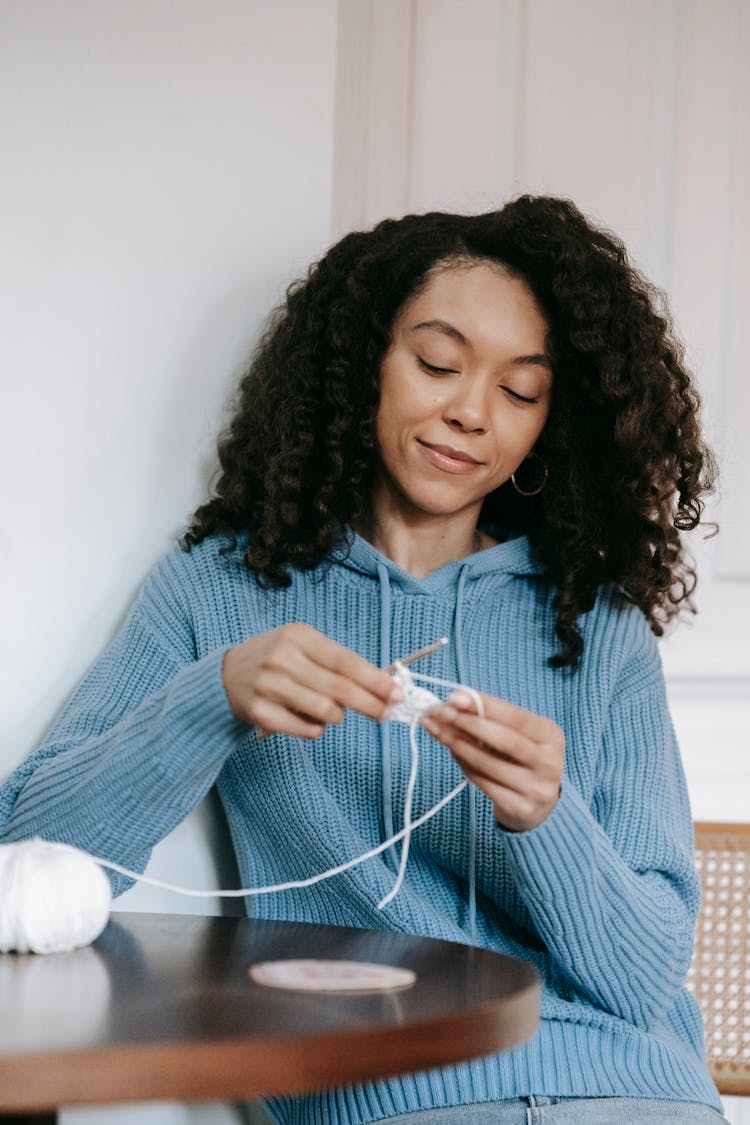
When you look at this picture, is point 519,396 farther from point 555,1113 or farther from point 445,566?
point 555,1113

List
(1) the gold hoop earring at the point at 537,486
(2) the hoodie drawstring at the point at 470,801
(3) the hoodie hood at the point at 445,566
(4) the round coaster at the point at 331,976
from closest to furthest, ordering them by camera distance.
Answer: (4) the round coaster at the point at 331,976 → (2) the hoodie drawstring at the point at 470,801 → (3) the hoodie hood at the point at 445,566 → (1) the gold hoop earring at the point at 537,486

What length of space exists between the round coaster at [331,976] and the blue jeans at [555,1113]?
27 centimetres

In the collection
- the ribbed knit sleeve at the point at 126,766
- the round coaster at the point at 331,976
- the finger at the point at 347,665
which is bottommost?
the round coaster at the point at 331,976

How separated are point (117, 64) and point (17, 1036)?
1041 mm

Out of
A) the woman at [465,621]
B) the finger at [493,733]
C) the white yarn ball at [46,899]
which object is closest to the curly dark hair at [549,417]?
the woman at [465,621]

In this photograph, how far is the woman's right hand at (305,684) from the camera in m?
0.99

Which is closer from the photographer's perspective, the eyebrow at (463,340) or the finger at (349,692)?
the finger at (349,692)

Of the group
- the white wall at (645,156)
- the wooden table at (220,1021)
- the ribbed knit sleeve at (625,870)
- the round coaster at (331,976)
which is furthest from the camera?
the white wall at (645,156)

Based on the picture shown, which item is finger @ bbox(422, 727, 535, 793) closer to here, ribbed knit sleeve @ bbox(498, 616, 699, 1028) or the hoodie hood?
ribbed knit sleeve @ bbox(498, 616, 699, 1028)

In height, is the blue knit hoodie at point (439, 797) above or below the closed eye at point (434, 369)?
below

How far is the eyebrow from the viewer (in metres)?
1.34

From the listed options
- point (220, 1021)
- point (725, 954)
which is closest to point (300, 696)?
point (220, 1021)

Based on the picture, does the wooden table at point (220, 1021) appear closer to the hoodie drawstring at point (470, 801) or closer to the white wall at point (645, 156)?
the hoodie drawstring at point (470, 801)

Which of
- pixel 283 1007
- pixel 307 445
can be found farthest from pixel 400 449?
pixel 283 1007
